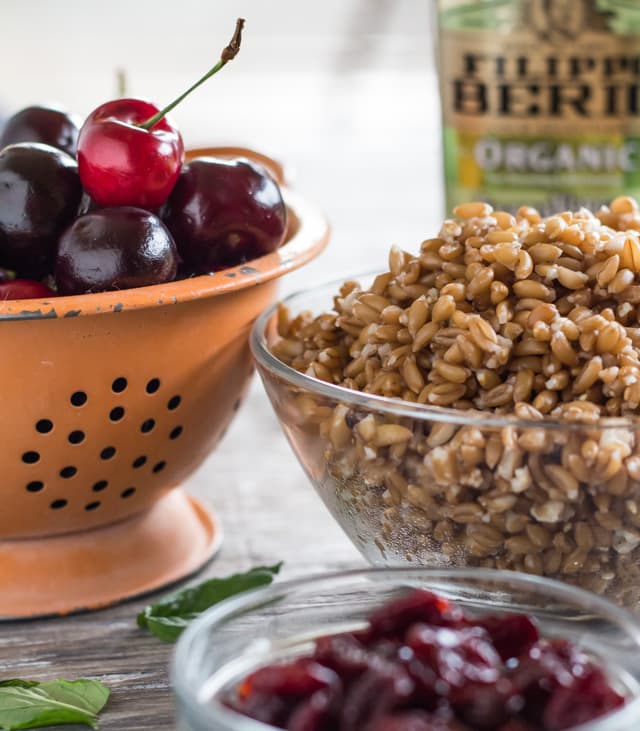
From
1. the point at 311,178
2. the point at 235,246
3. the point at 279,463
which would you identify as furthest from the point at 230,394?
the point at 311,178

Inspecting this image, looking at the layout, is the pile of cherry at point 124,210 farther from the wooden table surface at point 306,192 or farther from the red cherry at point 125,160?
the wooden table surface at point 306,192

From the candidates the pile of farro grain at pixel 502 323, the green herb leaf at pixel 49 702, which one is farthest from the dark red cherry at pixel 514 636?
the green herb leaf at pixel 49 702

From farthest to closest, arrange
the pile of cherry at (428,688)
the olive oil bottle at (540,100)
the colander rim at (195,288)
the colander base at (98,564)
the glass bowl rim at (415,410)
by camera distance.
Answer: the olive oil bottle at (540,100) < the colander base at (98,564) < the colander rim at (195,288) < the glass bowl rim at (415,410) < the pile of cherry at (428,688)

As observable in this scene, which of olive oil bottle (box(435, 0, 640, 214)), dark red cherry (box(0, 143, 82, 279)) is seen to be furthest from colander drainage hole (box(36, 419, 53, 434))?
olive oil bottle (box(435, 0, 640, 214))

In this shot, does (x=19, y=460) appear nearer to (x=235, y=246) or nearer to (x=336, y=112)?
(x=235, y=246)

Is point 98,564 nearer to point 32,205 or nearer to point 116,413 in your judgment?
point 116,413

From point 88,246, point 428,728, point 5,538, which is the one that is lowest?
point 5,538

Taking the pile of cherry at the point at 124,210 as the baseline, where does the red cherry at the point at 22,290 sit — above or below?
below

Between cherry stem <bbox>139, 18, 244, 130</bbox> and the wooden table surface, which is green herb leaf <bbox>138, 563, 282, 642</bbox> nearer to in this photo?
the wooden table surface
